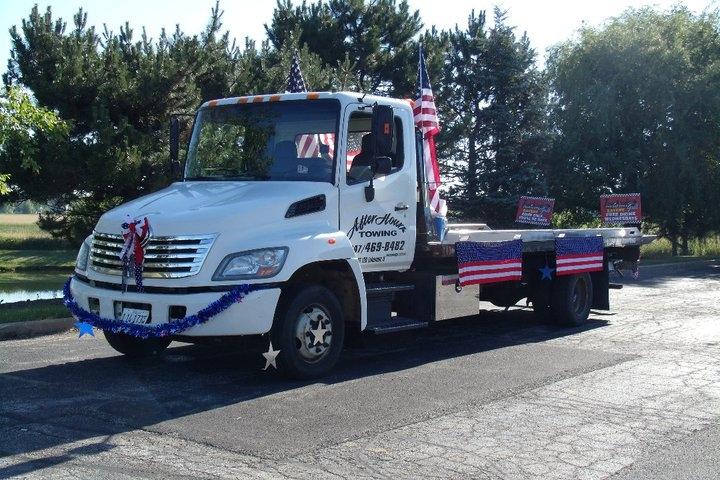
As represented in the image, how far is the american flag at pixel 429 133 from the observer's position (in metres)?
9.98

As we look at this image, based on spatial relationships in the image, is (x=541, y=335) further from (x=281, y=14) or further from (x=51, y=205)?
(x=281, y=14)

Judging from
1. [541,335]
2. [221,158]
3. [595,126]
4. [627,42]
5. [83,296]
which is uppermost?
[627,42]

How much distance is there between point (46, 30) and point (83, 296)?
468 inches

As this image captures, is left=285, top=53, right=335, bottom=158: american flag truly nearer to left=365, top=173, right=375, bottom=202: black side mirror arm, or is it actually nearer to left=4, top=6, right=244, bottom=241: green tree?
left=365, top=173, right=375, bottom=202: black side mirror arm

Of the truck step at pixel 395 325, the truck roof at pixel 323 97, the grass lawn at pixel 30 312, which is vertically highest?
the truck roof at pixel 323 97

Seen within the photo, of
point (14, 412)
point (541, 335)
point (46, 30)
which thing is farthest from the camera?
point (46, 30)

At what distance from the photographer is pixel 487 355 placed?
9.59 metres

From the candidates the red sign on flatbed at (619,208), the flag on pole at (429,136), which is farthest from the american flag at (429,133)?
the red sign on flatbed at (619,208)

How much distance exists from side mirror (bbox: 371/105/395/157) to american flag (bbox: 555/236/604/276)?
162 inches

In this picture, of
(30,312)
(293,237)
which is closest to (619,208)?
(30,312)

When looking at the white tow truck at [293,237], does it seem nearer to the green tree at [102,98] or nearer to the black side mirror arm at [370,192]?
the black side mirror arm at [370,192]

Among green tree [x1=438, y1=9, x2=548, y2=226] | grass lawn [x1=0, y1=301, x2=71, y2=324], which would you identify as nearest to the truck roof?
grass lawn [x1=0, y1=301, x2=71, y2=324]

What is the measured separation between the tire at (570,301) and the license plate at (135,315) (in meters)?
6.53

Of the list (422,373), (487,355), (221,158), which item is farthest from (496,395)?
(221,158)
